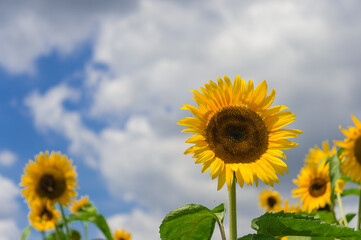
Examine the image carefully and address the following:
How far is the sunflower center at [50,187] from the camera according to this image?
23.7ft

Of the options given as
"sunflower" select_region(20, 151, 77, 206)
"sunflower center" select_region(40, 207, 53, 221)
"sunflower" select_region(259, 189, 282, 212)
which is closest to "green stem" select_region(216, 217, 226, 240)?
"sunflower" select_region(20, 151, 77, 206)

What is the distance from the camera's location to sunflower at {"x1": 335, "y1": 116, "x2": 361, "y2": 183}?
532cm

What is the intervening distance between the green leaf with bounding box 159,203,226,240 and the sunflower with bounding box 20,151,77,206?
4.61 metres

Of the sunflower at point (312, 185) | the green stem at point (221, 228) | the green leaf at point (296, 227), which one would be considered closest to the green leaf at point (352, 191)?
the sunflower at point (312, 185)

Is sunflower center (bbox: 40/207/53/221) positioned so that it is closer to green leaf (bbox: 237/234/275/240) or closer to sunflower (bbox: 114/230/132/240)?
sunflower (bbox: 114/230/132/240)

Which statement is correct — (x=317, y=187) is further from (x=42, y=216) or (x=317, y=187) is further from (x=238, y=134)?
(x=42, y=216)

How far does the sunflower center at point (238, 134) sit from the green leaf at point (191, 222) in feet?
1.29

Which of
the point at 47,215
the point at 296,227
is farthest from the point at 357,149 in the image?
the point at 47,215

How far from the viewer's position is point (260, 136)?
3.21 meters

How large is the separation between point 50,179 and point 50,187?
14 cm

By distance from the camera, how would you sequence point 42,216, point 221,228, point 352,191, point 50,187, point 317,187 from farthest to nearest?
point 42,216 < point 50,187 < point 317,187 < point 352,191 < point 221,228

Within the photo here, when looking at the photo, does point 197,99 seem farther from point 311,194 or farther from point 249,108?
point 311,194

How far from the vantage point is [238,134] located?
3.26m

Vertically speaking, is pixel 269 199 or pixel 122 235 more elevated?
pixel 269 199
